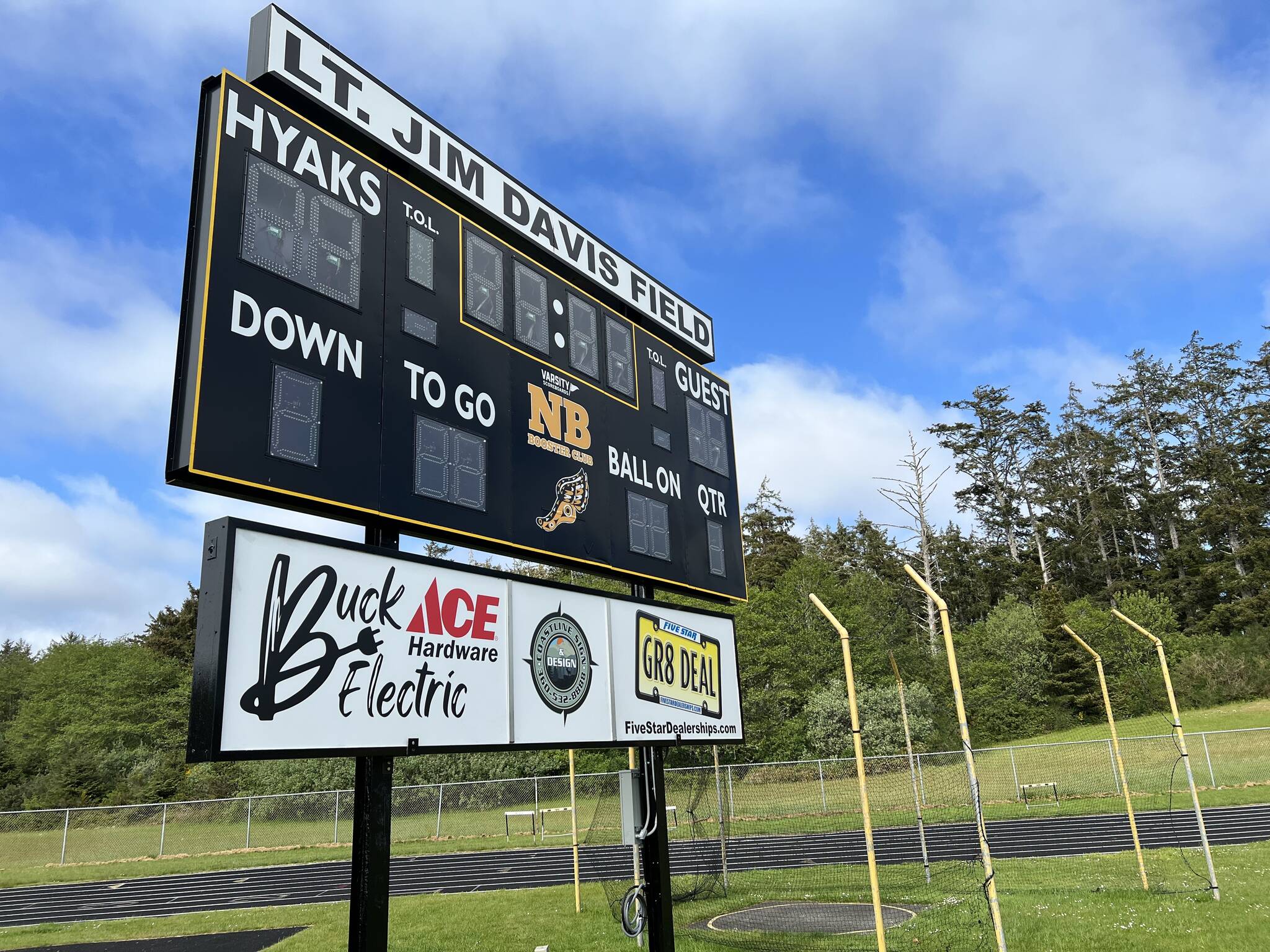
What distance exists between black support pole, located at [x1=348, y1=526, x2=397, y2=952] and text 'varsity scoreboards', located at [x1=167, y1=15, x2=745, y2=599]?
107 centimetres

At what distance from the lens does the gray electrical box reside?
996 cm

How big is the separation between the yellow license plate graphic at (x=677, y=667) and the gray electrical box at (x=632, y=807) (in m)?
1.08

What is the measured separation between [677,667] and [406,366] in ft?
15.7

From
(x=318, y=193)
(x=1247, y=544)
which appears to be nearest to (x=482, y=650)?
(x=318, y=193)

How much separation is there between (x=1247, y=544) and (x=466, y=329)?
190 ft

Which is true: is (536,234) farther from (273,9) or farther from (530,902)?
(530,902)

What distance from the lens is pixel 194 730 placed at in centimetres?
511

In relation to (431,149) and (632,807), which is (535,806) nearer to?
(632,807)

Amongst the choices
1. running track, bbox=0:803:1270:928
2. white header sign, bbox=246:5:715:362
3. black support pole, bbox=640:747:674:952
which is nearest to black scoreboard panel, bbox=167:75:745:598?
white header sign, bbox=246:5:715:362

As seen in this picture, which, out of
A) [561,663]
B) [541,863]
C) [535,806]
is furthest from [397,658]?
[535,806]

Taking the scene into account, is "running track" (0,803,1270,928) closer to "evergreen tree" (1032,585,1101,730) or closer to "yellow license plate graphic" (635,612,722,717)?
"yellow license plate graphic" (635,612,722,717)

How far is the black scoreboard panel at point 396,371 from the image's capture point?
579cm

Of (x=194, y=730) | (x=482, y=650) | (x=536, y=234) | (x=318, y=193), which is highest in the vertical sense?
(x=536, y=234)

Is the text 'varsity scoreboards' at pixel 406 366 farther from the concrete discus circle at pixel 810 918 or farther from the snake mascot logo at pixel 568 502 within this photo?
the concrete discus circle at pixel 810 918
